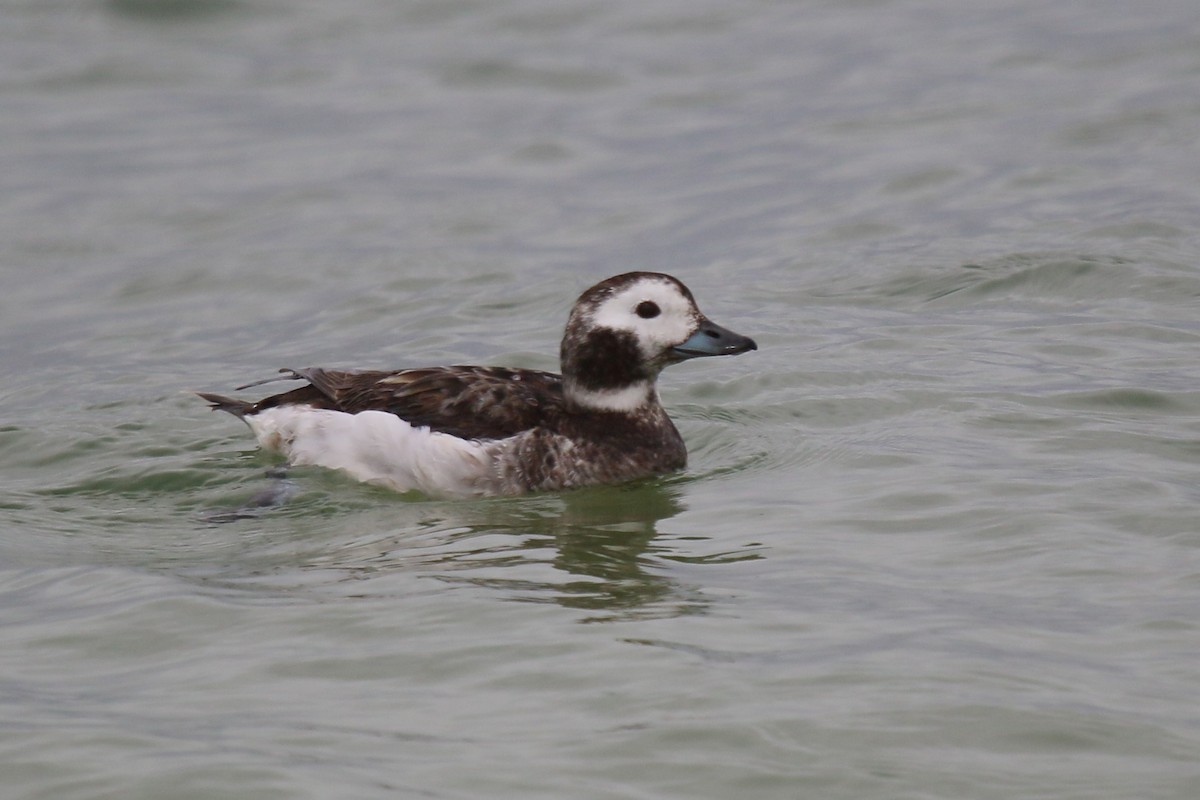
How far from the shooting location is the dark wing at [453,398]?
1001cm

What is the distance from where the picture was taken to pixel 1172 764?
5.90 m

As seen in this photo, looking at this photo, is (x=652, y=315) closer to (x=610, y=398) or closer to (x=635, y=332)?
(x=635, y=332)

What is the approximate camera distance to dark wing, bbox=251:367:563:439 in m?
10.0

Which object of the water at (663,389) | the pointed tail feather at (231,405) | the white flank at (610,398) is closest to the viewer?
the water at (663,389)

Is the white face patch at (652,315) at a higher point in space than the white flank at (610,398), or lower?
higher

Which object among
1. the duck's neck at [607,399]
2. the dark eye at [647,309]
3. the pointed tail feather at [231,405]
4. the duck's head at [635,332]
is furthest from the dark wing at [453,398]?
the dark eye at [647,309]

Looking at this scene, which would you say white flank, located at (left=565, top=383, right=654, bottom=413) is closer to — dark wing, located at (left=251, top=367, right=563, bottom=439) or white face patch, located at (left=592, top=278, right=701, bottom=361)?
dark wing, located at (left=251, top=367, right=563, bottom=439)

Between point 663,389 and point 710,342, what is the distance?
7.47 feet

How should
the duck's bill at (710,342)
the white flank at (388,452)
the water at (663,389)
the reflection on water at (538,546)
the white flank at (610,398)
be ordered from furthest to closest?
1. the white flank at (610,398)
2. the duck's bill at (710,342)
3. the white flank at (388,452)
4. the reflection on water at (538,546)
5. the water at (663,389)

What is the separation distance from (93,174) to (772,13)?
906 centimetres

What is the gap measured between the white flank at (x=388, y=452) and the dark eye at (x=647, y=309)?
1.14 meters

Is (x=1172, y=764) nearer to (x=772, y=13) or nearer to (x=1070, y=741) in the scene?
(x=1070, y=741)

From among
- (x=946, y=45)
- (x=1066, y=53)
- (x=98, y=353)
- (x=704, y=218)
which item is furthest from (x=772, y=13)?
(x=98, y=353)

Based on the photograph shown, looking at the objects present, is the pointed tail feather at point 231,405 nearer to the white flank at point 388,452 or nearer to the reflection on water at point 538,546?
the white flank at point 388,452
